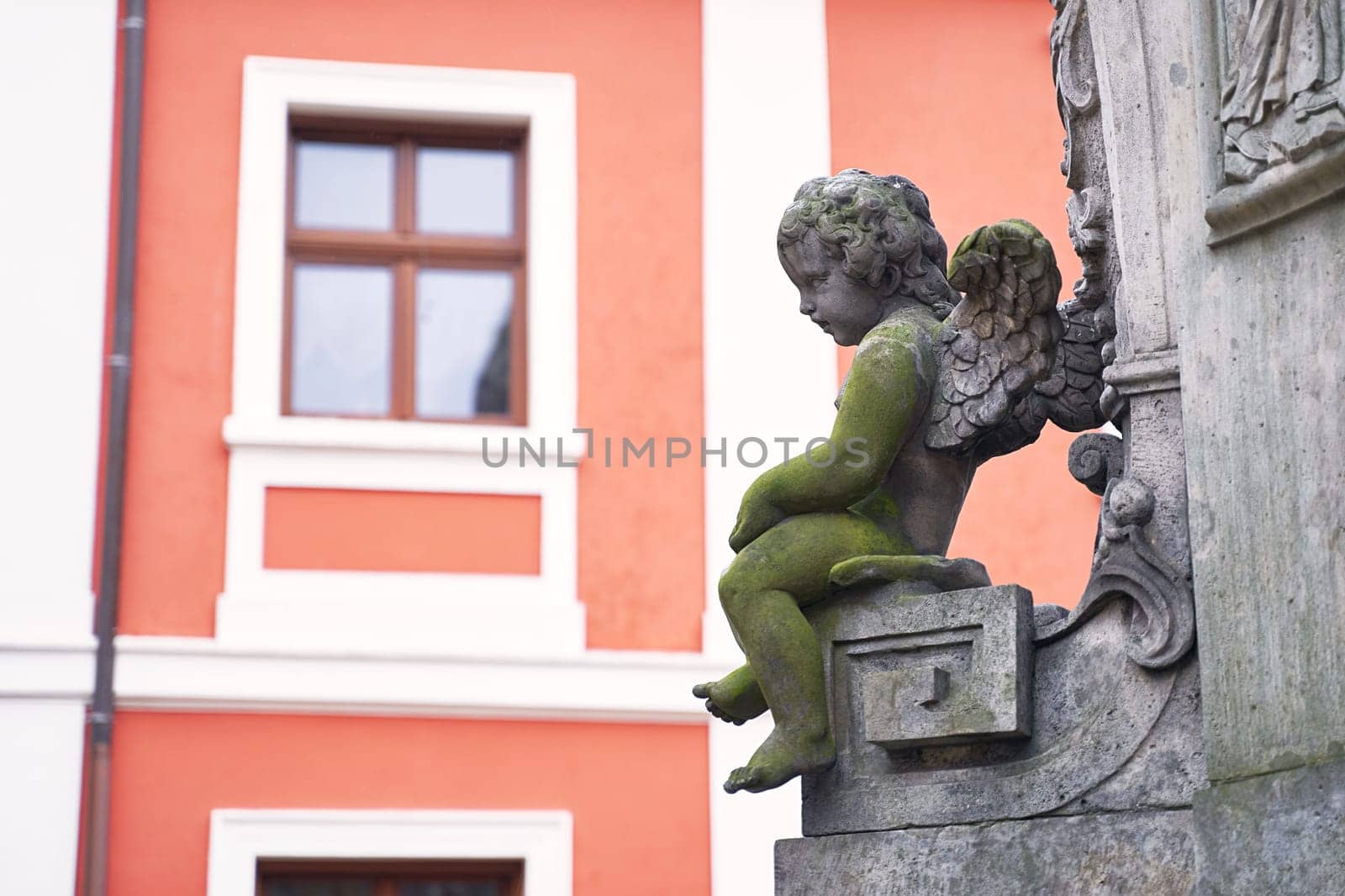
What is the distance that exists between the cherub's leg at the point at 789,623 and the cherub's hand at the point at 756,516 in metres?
0.02

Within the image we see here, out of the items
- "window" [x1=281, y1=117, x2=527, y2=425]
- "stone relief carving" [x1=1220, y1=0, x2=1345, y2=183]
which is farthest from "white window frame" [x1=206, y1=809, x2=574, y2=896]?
"stone relief carving" [x1=1220, y1=0, x2=1345, y2=183]

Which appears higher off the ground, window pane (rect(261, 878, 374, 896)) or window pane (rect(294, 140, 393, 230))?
window pane (rect(294, 140, 393, 230))

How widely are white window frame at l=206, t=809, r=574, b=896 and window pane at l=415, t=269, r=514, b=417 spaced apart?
84.3 inches

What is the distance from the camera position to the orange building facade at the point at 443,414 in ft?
31.7

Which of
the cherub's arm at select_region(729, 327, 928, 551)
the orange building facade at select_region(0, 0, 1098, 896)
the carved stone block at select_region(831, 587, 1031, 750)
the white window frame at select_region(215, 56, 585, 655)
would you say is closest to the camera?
the carved stone block at select_region(831, 587, 1031, 750)

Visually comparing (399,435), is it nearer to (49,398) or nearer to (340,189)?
(340,189)

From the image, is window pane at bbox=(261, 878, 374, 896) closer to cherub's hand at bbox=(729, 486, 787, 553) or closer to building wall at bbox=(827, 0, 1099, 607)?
building wall at bbox=(827, 0, 1099, 607)

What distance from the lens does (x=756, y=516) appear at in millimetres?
4070

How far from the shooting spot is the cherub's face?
429 centimetres

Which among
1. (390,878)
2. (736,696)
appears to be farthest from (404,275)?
(736,696)

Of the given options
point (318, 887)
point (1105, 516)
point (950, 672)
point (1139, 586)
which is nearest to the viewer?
point (1139, 586)

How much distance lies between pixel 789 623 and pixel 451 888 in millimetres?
6226

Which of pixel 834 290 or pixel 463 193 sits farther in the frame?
pixel 463 193

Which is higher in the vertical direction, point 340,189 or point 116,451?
point 340,189
